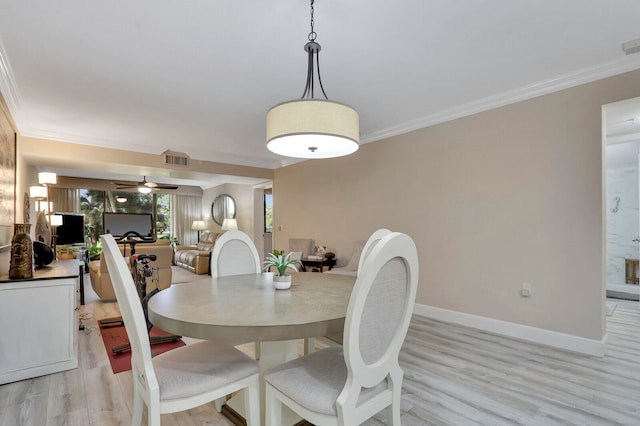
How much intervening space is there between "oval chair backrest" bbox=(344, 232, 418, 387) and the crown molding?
8.65ft

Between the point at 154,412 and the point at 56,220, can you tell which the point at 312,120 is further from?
the point at 56,220

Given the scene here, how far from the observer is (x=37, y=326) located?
2422 millimetres

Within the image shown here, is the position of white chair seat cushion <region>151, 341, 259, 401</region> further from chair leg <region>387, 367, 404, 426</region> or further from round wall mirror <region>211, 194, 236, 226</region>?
round wall mirror <region>211, 194, 236, 226</region>

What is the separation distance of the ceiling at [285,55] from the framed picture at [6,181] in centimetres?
29

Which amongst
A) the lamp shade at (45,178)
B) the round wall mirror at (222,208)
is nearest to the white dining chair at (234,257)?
the lamp shade at (45,178)

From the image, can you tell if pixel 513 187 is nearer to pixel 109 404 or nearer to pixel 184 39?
pixel 184 39

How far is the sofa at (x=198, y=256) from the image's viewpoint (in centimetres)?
694

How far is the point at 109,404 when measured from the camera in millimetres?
2000

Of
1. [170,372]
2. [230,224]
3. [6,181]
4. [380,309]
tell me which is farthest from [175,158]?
[380,309]

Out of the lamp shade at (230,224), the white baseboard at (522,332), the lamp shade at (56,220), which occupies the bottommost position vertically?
the white baseboard at (522,332)

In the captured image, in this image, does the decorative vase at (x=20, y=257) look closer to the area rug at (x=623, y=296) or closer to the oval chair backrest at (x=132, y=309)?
the oval chair backrest at (x=132, y=309)

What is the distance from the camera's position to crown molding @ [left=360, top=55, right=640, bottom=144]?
102 inches

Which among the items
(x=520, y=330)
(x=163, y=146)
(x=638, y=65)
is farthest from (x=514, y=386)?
(x=163, y=146)

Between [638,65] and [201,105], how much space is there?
385 centimetres
